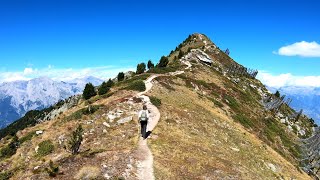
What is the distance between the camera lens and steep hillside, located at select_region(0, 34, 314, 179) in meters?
28.4

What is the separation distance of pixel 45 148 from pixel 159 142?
52.9 ft

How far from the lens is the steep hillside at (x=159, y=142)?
1118 inches

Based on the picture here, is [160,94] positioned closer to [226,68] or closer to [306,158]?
[306,158]

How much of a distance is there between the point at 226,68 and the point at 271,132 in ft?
205

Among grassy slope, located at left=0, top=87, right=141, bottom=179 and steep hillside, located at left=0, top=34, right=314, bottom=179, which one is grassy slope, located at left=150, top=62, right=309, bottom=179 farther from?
grassy slope, located at left=0, top=87, right=141, bottom=179

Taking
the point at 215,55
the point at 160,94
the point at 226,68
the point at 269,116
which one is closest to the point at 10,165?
the point at 160,94

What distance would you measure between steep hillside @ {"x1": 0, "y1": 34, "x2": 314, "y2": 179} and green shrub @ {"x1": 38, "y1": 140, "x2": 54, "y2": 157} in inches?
5.1

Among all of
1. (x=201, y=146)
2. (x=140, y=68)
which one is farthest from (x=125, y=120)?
(x=140, y=68)

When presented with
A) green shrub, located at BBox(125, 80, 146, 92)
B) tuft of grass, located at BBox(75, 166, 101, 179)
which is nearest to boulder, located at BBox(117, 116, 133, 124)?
tuft of grass, located at BBox(75, 166, 101, 179)

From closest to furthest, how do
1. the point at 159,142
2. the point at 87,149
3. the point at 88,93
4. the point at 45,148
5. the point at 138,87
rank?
1. the point at 159,142
2. the point at 87,149
3. the point at 45,148
4. the point at 138,87
5. the point at 88,93

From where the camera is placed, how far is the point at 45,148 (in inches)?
1641

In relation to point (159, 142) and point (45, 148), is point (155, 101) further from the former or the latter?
point (45, 148)

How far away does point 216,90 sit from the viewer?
85188mm

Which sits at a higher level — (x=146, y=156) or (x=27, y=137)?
(x=146, y=156)
